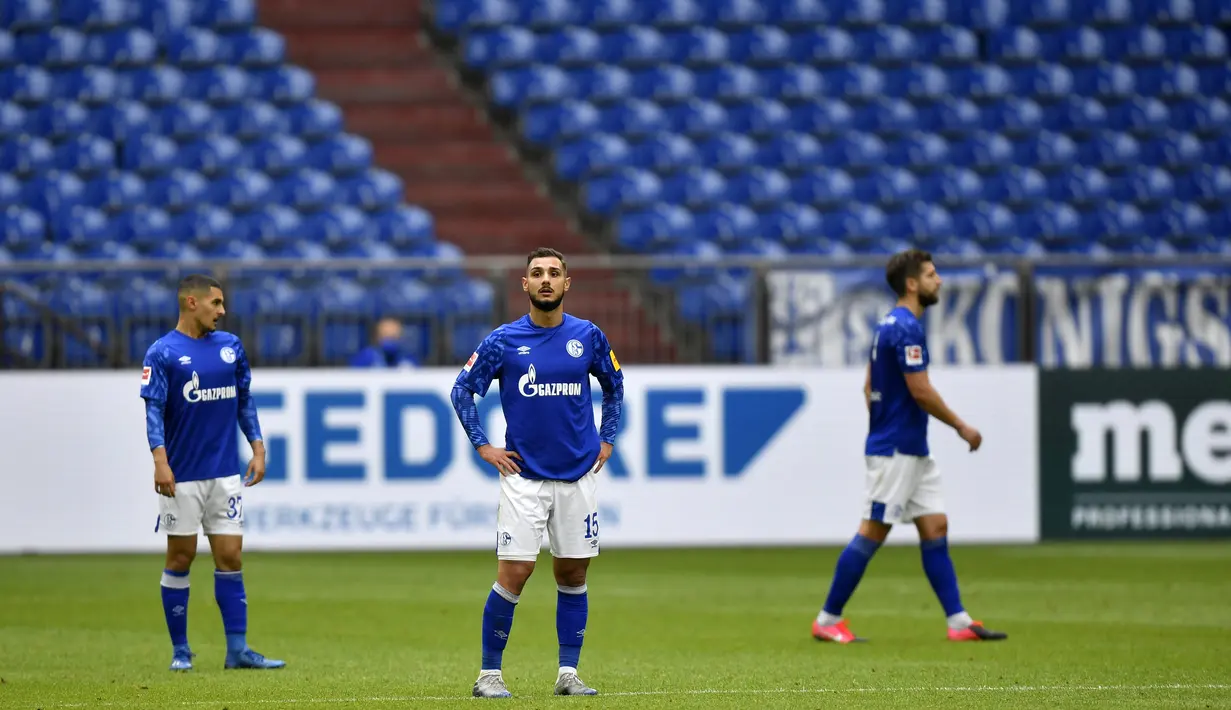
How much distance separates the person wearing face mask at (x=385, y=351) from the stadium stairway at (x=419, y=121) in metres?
4.48

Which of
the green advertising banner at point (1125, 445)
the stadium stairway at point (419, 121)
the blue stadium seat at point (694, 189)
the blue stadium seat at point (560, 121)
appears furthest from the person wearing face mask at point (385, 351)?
the blue stadium seat at point (560, 121)

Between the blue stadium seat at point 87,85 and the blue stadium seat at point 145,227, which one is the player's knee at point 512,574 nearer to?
the blue stadium seat at point 145,227

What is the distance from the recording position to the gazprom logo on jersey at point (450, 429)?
14.5 metres

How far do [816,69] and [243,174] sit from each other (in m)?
6.67

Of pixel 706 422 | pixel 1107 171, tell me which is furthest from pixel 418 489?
pixel 1107 171

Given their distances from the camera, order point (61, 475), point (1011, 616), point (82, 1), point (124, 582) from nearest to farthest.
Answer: point (1011, 616), point (124, 582), point (61, 475), point (82, 1)

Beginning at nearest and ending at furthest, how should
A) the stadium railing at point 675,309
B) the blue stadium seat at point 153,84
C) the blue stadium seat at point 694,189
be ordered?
the stadium railing at point 675,309
the blue stadium seat at point 694,189
the blue stadium seat at point 153,84

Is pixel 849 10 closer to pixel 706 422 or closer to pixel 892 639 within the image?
pixel 706 422

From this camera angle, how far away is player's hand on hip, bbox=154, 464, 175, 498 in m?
8.23

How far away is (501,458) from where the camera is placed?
719 centimetres

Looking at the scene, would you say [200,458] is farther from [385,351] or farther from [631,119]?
[631,119]

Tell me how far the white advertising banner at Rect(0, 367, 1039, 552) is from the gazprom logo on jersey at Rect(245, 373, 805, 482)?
0.01 metres

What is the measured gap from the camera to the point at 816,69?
20.5 meters

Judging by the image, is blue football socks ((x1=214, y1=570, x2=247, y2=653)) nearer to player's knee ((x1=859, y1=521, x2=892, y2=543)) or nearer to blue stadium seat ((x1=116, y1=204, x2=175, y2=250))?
player's knee ((x1=859, y1=521, x2=892, y2=543))
